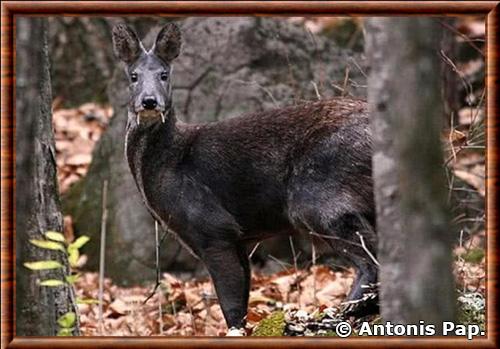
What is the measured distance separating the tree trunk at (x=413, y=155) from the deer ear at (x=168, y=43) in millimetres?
4059

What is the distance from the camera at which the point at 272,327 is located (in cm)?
708

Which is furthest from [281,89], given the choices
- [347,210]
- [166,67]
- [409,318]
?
[409,318]

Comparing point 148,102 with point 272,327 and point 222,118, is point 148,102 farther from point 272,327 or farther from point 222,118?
point 222,118

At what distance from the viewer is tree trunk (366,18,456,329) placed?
4.79 meters

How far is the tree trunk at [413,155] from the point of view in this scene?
189 inches

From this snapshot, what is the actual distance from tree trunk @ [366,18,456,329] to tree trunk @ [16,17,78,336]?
96.8 inches

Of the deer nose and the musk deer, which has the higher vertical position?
the deer nose

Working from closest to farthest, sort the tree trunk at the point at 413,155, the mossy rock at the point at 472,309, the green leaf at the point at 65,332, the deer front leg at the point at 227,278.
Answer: the tree trunk at the point at 413,155 → the green leaf at the point at 65,332 → the mossy rock at the point at 472,309 → the deer front leg at the point at 227,278

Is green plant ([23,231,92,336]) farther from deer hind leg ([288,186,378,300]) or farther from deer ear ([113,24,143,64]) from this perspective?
deer ear ([113,24,143,64])

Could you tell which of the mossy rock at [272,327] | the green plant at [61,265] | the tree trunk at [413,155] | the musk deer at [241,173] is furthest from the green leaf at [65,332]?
the tree trunk at [413,155]

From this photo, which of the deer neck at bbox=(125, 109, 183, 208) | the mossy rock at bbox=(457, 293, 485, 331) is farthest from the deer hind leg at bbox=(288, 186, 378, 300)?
the deer neck at bbox=(125, 109, 183, 208)

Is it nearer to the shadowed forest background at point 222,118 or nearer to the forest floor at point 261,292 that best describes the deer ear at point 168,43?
the shadowed forest background at point 222,118

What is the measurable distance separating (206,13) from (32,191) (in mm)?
1481

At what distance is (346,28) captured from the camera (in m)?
14.5
